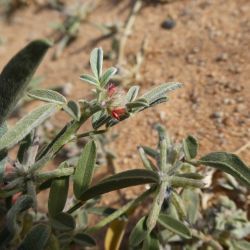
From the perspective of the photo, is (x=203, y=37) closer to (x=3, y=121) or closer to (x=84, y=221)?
(x=84, y=221)

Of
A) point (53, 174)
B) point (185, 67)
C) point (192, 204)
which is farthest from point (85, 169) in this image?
point (185, 67)

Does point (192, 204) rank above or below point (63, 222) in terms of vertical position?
below

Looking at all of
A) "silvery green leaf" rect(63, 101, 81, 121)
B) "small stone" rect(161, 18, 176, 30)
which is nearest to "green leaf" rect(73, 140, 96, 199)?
"silvery green leaf" rect(63, 101, 81, 121)

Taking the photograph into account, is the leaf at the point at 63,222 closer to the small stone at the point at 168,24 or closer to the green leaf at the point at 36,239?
the green leaf at the point at 36,239

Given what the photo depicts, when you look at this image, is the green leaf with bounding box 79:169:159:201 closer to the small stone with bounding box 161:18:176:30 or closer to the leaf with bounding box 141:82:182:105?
the leaf with bounding box 141:82:182:105

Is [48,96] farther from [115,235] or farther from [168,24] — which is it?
[168,24]

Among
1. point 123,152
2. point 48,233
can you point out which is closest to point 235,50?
point 123,152
